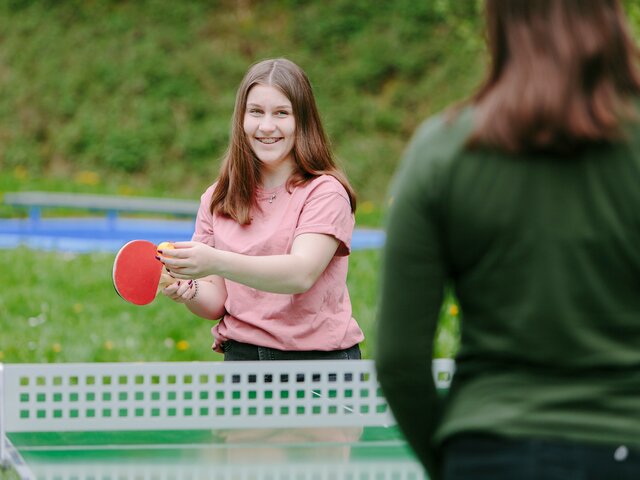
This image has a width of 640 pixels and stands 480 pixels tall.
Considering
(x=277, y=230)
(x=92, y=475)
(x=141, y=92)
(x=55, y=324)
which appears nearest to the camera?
(x=92, y=475)

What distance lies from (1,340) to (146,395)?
367 cm

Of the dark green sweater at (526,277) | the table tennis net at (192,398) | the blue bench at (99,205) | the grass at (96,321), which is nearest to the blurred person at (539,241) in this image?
the dark green sweater at (526,277)

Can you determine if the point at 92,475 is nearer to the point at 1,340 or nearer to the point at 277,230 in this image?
the point at 277,230

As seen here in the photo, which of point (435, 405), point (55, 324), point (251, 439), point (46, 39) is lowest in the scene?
point (55, 324)


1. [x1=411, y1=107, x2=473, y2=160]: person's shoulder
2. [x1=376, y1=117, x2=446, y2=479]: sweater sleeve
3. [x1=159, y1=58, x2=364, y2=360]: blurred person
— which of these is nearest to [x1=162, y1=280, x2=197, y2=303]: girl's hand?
[x1=159, y1=58, x2=364, y2=360]: blurred person

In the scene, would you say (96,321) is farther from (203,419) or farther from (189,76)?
(189,76)

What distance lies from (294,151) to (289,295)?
1.24ft

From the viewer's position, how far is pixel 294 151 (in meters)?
2.77

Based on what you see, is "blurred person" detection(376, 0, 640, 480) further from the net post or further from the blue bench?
the blue bench

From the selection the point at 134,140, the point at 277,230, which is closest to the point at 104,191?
the point at 134,140

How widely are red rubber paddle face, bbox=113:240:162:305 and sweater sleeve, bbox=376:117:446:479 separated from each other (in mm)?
1232

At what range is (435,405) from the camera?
1522 millimetres

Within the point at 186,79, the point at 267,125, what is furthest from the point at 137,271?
the point at 186,79

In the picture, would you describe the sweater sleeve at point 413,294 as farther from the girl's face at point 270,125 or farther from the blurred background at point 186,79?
the blurred background at point 186,79
